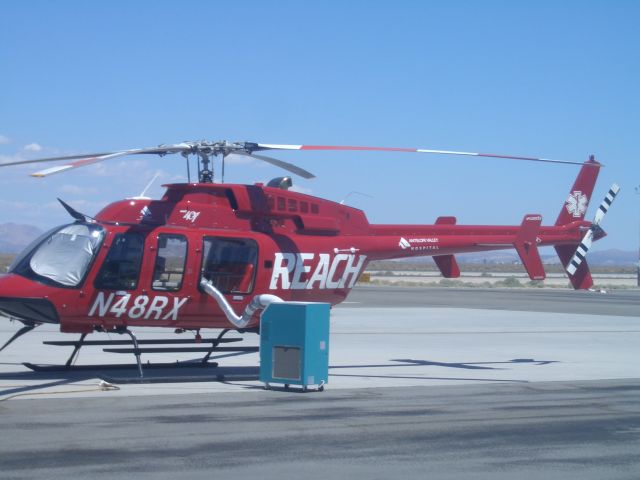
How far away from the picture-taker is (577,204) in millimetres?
17734

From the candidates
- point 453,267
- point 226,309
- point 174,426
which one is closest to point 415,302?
point 453,267

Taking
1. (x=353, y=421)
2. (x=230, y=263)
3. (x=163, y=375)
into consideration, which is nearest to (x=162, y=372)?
(x=163, y=375)

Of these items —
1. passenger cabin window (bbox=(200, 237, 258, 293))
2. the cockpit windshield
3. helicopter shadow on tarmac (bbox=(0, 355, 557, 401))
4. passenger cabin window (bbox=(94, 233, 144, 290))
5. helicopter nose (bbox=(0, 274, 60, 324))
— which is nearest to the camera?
helicopter nose (bbox=(0, 274, 60, 324))

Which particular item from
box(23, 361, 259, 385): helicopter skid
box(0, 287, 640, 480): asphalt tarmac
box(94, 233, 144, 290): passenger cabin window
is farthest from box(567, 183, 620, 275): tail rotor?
box(94, 233, 144, 290): passenger cabin window

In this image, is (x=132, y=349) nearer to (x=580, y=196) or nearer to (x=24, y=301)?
(x=24, y=301)

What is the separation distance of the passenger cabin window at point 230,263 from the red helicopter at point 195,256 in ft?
0.06

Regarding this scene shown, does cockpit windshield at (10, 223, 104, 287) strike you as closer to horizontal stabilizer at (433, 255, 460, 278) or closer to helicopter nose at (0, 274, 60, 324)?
helicopter nose at (0, 274, 60, 324)

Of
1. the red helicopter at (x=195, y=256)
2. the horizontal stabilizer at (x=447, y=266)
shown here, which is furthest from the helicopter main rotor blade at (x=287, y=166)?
the horizontal stabilizer at (x=447, y=266)

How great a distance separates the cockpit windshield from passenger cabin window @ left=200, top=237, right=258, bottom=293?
1774 mm

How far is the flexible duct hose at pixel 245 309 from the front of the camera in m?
13.2

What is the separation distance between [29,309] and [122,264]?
154 centimetres

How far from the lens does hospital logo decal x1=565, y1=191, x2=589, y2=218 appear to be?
17.7 meters

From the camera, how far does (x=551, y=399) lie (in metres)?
12.0

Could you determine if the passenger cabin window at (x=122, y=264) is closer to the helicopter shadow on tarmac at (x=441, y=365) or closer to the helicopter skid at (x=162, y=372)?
the helicopter skid at (x=162, y=372)
